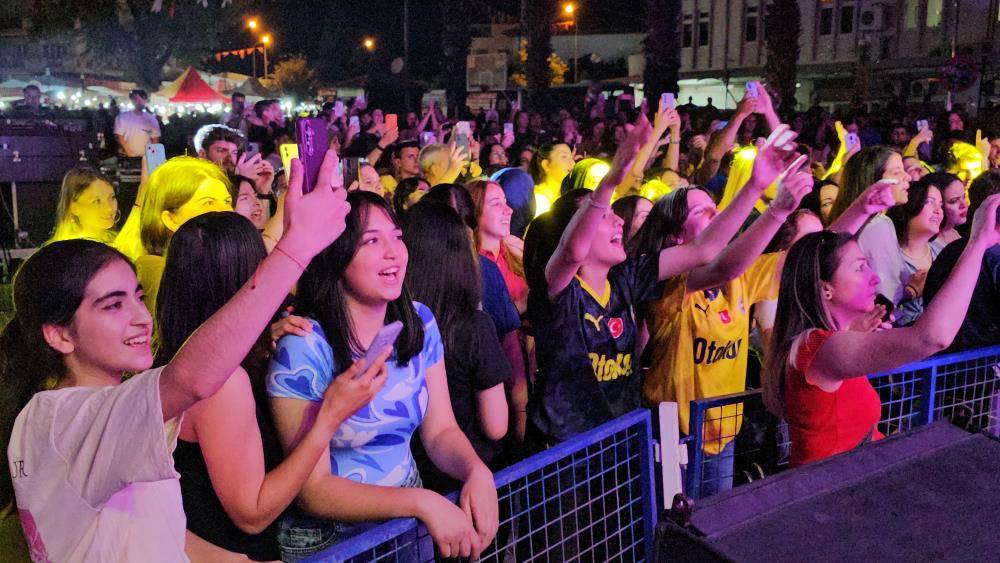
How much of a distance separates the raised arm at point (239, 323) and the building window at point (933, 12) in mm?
40122

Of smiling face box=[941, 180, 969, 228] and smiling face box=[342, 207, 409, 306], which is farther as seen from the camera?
smiling face box=[941, 180, 969, 228]

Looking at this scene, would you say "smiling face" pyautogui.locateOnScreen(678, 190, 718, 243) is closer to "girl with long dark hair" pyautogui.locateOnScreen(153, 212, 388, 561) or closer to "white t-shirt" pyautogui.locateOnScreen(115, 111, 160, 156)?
"girl with long dark hair" pyautogui.locateOnScreen(153, 212, 388, 561)

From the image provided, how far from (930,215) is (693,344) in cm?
240

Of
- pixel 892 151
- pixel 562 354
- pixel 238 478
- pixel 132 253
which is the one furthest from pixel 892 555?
pixel 892 151

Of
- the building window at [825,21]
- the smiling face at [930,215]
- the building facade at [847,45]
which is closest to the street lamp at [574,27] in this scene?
the building facade at [847,45]

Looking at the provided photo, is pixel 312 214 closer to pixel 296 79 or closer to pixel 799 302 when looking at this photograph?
pixel 799 302

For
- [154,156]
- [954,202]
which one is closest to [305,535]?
[154,156]

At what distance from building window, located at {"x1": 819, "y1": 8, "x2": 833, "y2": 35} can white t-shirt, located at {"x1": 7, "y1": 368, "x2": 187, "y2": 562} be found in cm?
4355

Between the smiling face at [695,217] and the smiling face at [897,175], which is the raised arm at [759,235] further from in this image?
the smiling face at [897,175]

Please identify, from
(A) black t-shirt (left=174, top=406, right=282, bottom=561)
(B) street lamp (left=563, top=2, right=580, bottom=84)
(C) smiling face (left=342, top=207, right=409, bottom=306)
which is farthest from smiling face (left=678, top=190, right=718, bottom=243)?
(B) street lamp (left=563, top=2, right=580, bottom=84)

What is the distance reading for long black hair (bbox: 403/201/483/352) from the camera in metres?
3.34

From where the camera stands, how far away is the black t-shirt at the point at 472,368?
10.5 ft

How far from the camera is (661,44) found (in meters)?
26.8

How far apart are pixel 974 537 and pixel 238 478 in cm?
158
